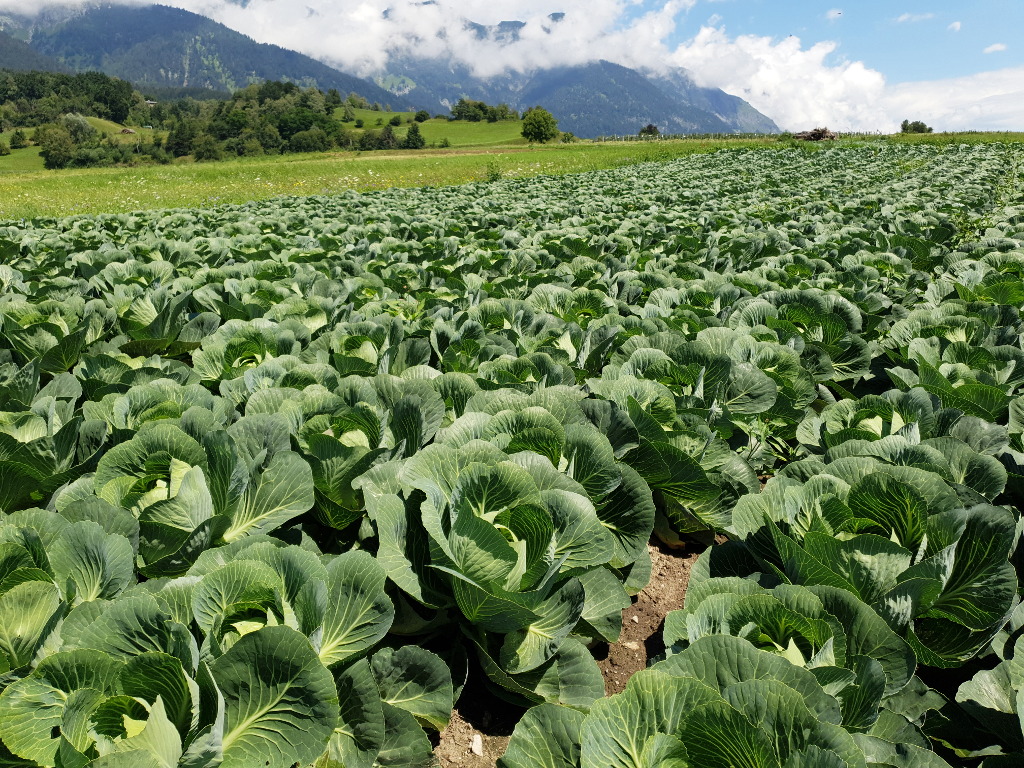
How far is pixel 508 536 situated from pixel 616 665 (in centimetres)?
77

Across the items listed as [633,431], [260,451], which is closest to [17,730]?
[260,451]

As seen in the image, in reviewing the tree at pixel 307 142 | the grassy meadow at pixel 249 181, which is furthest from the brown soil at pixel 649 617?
the tree at pixel 307 142

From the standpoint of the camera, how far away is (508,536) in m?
1.98

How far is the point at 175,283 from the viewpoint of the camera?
543 centimetres

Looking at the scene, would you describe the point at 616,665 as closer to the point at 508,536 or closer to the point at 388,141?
the point at 508,536

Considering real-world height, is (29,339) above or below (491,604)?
above

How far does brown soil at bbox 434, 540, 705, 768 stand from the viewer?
1880 millimetres

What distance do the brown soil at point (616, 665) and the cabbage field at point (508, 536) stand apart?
0.11 metres

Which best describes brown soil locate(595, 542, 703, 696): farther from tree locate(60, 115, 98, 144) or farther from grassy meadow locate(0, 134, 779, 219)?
tree locate(60, 115, 98, 144)

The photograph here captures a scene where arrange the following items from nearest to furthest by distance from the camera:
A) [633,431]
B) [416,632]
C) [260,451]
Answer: [416,632] < [260,451] < [633,431]

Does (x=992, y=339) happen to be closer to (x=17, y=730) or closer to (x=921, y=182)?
(x=17, y=730)

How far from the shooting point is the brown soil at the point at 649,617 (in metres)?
2.24

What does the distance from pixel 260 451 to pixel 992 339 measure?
14.5ft

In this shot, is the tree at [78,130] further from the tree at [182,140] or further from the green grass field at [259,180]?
the green grass field at [259,180]
